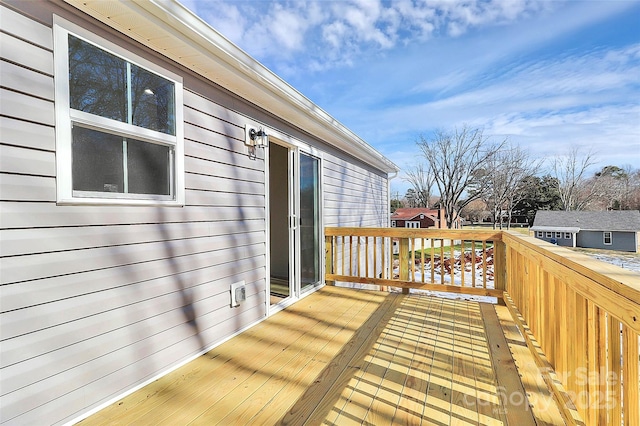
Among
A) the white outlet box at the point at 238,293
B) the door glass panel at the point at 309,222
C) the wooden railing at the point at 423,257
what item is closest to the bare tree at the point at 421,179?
the wooden railing at the point at 423,257

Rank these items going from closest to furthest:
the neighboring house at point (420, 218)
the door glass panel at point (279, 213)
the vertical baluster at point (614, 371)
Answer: the vertical baluster at point (614, 371) → the door glass panel at point (279, 213) → the neighboring house at point (420, 218)

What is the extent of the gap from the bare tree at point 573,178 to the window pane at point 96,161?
84.0ft

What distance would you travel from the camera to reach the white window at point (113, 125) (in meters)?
1.65

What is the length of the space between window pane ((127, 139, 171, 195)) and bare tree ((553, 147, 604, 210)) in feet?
82.9

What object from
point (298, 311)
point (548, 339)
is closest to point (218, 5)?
point (298, 311)

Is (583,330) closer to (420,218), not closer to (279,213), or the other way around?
(279,213)

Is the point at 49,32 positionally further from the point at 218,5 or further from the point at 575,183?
the point at 575,183

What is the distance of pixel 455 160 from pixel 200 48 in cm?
1898

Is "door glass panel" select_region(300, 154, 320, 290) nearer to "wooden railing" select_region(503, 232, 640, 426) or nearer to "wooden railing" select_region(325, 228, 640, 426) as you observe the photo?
"wooden railing" select_region(325, 228, 640, 426)

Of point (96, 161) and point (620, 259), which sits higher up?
point (96, 161)

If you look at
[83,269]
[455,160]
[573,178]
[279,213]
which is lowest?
[83,269]

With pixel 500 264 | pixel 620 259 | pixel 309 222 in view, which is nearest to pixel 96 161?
pixel 309 222

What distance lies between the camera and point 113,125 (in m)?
1.85

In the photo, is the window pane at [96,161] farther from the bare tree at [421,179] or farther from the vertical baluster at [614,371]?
the bare tree at [421,179]
